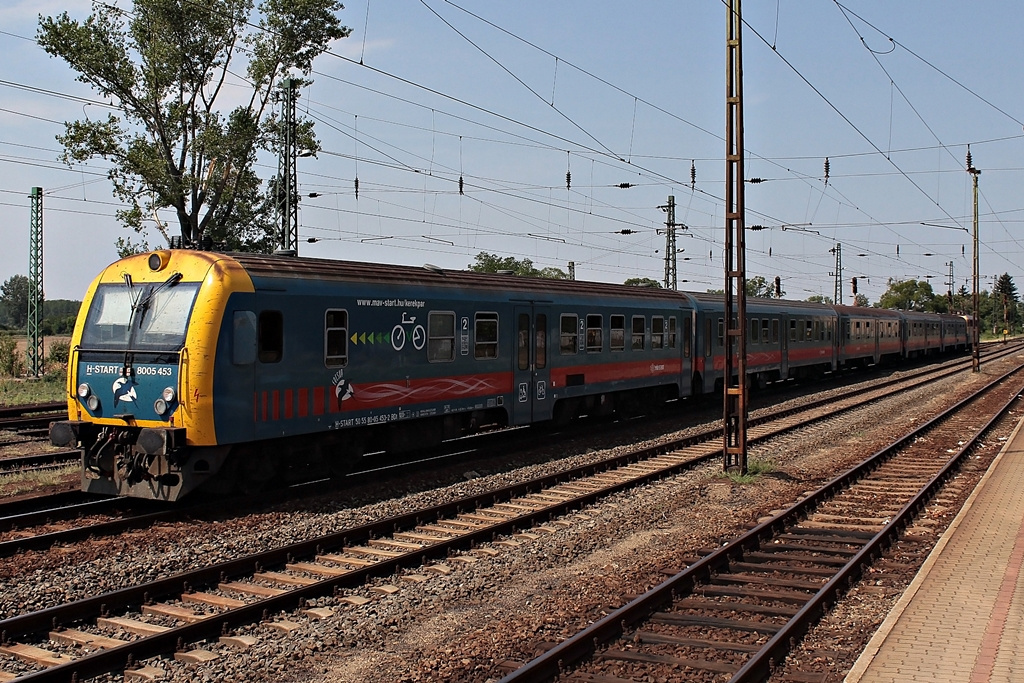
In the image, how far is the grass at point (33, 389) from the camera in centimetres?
2525

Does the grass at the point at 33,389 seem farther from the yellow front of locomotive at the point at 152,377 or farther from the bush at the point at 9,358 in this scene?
the yellow front of locomotive at the point at 152,377

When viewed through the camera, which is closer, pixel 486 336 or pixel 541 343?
pixel 486 336

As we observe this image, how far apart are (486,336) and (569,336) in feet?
9.18

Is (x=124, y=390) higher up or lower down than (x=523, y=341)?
lower down

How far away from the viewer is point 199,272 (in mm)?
11461

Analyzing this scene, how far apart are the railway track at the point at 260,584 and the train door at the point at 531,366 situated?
13.1 feet

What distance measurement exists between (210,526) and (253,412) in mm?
1634

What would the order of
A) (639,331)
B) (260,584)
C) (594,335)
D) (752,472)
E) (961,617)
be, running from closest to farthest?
A: (961,617) → (260,584) → (752,472) → (594,335) → (639,331)

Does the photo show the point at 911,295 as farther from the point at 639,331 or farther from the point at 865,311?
the point at 639,331

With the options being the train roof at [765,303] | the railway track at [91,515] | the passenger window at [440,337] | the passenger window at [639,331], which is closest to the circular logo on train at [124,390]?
the railway track at [91,515]

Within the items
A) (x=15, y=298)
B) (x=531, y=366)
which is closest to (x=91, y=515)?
(x=531, y=366)

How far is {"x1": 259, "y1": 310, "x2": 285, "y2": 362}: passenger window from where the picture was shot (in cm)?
1178

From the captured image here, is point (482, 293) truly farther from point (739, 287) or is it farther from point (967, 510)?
point (967, 510)

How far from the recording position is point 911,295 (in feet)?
383
